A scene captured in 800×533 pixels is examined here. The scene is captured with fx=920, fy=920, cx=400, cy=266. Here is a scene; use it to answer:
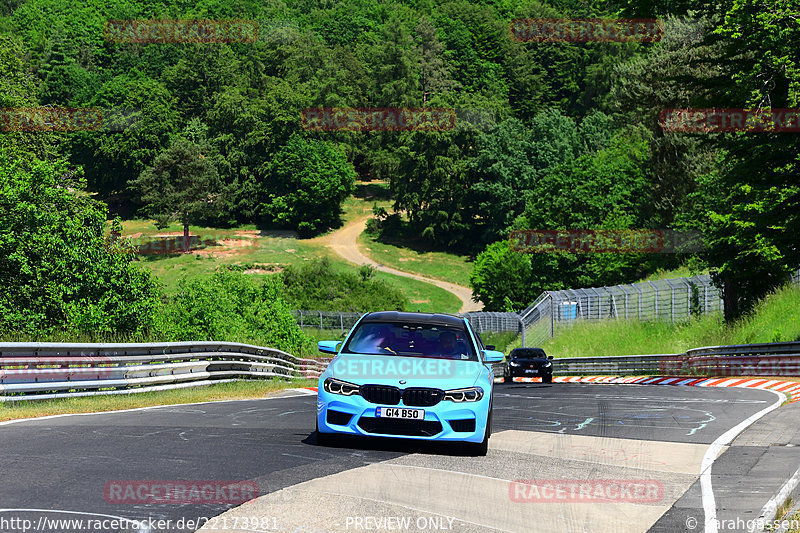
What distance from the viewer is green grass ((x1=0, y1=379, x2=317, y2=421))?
14.2 m

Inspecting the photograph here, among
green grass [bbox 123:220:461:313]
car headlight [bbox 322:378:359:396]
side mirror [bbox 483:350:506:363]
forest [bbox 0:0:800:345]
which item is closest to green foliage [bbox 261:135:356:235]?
forest [bbox 0:0:800:345]

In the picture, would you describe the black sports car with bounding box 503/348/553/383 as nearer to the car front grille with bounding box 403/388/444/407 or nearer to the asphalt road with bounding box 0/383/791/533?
the asphalt road with bounding box 0/383/791/533

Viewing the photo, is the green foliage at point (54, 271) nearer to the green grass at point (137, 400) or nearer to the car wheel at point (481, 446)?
the green grass at point (137, 400)

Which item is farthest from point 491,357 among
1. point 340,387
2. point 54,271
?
point 54,271

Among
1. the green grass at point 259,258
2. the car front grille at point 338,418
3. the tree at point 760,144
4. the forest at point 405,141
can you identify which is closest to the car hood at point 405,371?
the car front grille at point 338,418

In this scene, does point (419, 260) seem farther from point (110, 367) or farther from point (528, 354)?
point (110, 367)

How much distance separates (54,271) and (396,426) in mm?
23745

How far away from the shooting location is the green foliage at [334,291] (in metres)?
86.4

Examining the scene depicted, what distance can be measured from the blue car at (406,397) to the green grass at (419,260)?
316 ft

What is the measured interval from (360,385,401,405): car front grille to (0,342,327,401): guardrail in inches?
291

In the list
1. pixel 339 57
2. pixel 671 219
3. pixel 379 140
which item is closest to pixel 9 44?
pixel 671 219

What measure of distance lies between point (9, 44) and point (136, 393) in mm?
40954

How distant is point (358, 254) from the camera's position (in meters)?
112

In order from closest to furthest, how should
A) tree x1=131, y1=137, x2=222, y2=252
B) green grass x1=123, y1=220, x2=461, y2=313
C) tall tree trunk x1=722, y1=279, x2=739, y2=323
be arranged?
tall tree trunk x1=722, y1=279, x2=739, y2=323, green grass x1=123, y1=220, x2=461, y2=313, tree x1=131, y1=137, x2=222, y2=252
